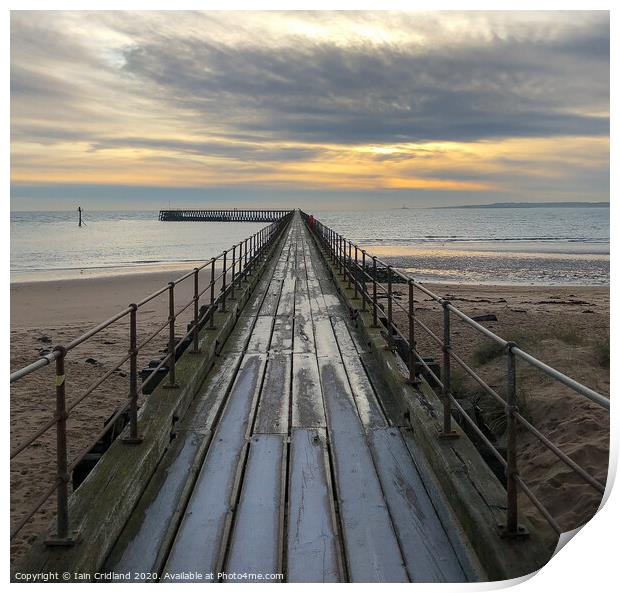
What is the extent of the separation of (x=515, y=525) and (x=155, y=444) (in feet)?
7.95

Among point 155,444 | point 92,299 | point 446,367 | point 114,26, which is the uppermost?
point 114,26

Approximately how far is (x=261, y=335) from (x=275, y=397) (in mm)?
2756

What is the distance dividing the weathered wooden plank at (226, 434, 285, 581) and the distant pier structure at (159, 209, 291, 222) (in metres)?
108

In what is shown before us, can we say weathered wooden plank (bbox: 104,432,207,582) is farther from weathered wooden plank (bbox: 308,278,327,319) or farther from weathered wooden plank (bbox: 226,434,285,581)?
weathered wooden plank (bbox: 308,278,327,319)

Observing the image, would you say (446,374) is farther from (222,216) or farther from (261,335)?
(222,216)

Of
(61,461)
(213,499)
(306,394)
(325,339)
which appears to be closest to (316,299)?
(325,339)

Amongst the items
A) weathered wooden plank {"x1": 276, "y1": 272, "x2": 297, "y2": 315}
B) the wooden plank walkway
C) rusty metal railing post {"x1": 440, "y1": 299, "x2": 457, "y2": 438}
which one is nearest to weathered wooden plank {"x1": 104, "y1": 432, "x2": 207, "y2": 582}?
the wooden plank walkway

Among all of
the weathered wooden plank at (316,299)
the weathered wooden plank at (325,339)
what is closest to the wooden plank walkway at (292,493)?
the weathered wooden plank at (325,339)

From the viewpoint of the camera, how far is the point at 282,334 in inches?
334

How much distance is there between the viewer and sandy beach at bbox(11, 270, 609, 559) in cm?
521

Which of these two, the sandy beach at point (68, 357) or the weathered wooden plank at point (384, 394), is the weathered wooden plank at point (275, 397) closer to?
the weathered wooden plank at point (384, 394)
